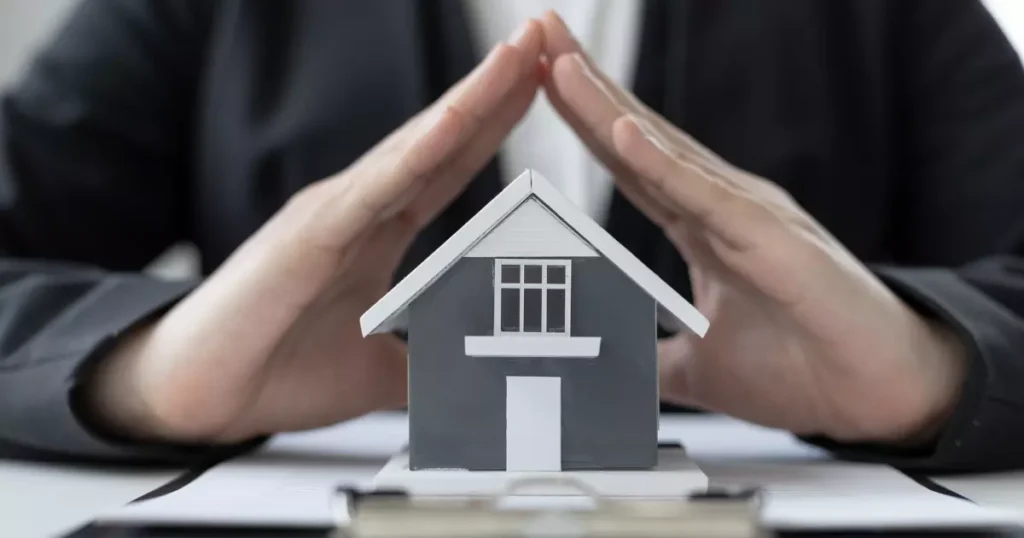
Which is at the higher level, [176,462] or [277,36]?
Result: [277,36]

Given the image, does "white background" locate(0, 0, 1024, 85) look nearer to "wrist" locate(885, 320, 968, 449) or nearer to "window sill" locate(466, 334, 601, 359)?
"window sill" locate(466, 334, 601, 359)

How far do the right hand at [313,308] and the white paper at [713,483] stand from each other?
0.04m

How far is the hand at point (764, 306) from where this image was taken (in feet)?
1.59

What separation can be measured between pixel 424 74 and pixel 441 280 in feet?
1.30

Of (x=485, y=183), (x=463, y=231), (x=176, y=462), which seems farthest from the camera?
(x=485, y=183)

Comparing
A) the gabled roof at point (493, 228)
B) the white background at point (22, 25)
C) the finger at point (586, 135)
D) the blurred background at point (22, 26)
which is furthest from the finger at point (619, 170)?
the white background at point (22, 25)

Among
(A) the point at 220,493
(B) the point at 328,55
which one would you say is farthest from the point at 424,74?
(A) the point at 220,493

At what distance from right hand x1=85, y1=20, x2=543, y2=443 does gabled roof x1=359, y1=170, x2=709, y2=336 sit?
0.05 meters

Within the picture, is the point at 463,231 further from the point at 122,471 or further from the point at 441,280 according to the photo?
the point at 122,471

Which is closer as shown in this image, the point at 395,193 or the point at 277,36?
the point at 395,193

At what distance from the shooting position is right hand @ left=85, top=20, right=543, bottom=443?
490 millimetres

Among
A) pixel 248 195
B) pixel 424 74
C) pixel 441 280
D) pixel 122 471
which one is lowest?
pixel 122 471

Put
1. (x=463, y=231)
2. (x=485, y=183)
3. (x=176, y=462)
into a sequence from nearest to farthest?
(x=463, y=231)
(x=176, y=462)
(x=485, y=183)

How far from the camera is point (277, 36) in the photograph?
838 mm
